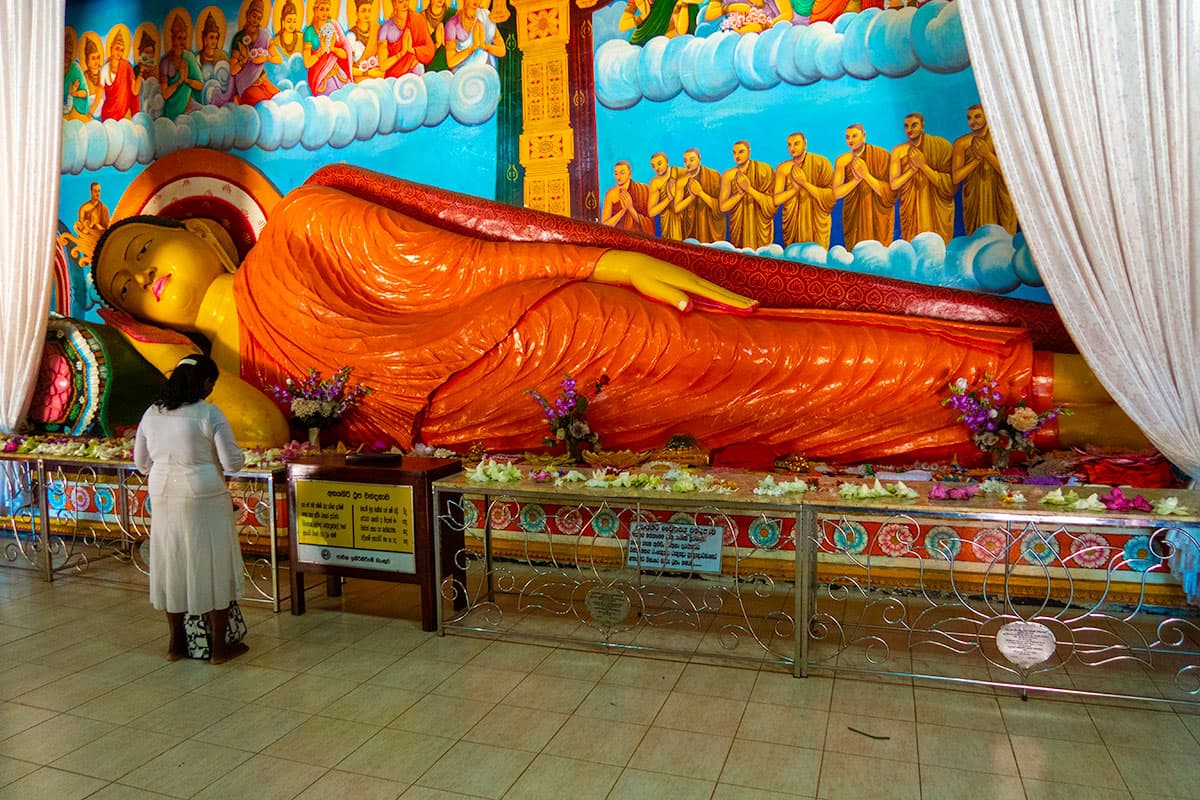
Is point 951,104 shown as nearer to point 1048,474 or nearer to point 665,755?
point 1048,474

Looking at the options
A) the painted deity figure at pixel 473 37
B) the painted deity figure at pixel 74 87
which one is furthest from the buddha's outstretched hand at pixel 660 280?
the painted deity figure at pixel 74 87

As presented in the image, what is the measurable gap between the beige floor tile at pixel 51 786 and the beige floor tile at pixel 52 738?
10 centimetres

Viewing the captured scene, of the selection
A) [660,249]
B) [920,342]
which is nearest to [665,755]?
[920,342]

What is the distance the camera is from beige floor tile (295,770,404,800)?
2.32m

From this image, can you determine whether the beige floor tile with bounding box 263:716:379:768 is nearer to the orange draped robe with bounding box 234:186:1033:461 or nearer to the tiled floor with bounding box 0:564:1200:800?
the tiled floor with bounding box 0:564:1200:800

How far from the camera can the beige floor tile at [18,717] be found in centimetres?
278

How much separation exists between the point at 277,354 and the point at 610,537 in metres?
2.69

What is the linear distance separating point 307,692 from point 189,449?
102 centimetres

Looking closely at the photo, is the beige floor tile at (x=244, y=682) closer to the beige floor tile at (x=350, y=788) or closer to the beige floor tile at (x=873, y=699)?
the beige floor tile at (x=350, y=788)

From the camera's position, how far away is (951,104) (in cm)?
506

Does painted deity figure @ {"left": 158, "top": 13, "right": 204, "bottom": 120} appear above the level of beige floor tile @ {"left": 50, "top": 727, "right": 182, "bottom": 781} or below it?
above

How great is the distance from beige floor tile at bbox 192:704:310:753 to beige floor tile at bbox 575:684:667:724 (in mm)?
959

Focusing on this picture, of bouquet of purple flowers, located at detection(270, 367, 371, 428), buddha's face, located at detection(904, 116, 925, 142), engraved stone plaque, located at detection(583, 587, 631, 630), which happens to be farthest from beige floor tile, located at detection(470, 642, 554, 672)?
buddha's face, located at detection(904, 116, 925, 142)

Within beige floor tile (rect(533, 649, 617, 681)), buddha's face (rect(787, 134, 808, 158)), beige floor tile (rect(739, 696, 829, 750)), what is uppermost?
buddha's face (rect(787, 134, 808, 158))
